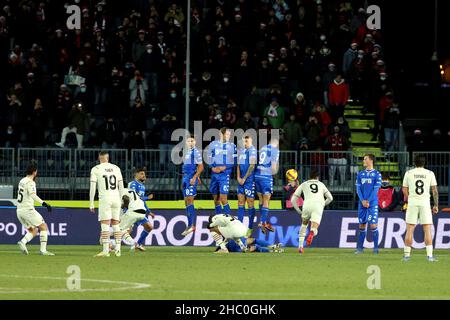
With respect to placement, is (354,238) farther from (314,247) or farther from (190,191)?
(190,191)

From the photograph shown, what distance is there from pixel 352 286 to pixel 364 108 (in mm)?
19024

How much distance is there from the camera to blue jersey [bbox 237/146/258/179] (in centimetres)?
2830

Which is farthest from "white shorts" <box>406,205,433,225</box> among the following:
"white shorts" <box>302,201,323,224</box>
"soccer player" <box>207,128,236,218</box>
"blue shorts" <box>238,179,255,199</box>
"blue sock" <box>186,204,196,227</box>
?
"blue sock" <box>186,204,196,227</box>

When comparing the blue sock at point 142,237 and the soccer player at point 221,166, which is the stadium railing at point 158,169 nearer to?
the soccer player at point 221,166

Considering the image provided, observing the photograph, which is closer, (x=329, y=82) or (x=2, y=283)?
(x=2, y=283)

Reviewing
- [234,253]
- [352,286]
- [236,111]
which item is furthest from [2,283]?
[236,111]

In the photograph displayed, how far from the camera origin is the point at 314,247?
30344mm

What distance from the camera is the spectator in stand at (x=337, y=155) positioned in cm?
3291

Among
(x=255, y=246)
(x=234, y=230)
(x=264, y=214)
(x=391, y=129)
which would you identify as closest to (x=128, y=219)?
(x=234, y=230)

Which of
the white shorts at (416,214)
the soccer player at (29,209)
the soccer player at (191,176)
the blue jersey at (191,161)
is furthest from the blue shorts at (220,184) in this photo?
the white shorts at (416,214)

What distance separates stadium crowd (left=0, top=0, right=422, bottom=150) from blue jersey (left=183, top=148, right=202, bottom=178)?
5.07 m

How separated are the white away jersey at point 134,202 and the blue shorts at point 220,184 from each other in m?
2.23

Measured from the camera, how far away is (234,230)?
26375 mm

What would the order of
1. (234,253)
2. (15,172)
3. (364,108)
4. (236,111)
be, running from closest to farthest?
(234,253)
(15,172)
(236,111)
(364,108)
